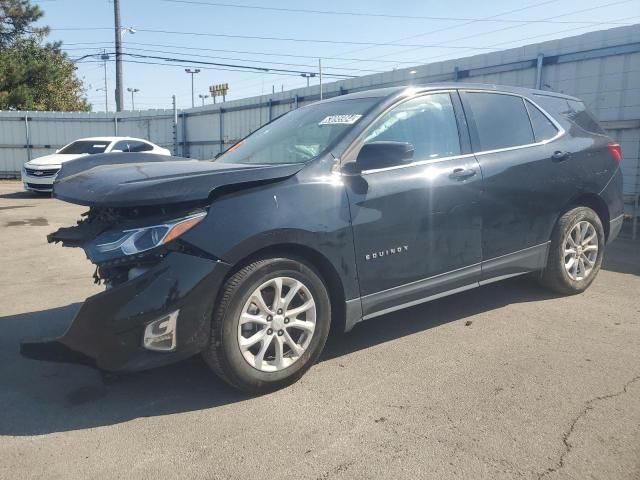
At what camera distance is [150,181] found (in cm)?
297

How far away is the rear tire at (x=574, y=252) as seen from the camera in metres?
4.64

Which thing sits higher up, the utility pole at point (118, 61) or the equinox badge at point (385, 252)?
the utility pole at point (118, 61)

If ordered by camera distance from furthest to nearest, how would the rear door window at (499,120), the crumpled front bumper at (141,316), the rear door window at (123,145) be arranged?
the rear door window at (123,145) → the rear door window at (499,120) → the crumpled front bumper at (141,316)

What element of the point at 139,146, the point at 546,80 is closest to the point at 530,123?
the point at 546,80

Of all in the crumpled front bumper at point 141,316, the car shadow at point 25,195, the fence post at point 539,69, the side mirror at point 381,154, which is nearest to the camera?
the crumpled front bumper at point 141,316

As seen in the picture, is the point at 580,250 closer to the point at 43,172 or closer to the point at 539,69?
the point at 539,69

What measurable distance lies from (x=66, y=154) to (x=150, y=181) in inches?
563

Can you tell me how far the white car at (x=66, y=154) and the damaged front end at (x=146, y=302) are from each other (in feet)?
38.8

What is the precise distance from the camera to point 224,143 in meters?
18.8

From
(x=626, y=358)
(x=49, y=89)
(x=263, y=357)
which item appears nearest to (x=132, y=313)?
(x=263, y=357)

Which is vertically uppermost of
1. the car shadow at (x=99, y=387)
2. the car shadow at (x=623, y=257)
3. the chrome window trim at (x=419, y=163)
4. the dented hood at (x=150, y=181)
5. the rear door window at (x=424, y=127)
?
the rear door window at (x=424, y=127)

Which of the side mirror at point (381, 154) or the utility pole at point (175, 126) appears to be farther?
the utility pole at point (175, 126)

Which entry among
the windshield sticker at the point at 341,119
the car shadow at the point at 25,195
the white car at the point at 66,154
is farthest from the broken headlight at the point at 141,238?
the car shadow at the point at 25,195

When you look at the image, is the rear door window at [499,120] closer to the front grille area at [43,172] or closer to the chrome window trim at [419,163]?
the chrome window trim at [419,163]
